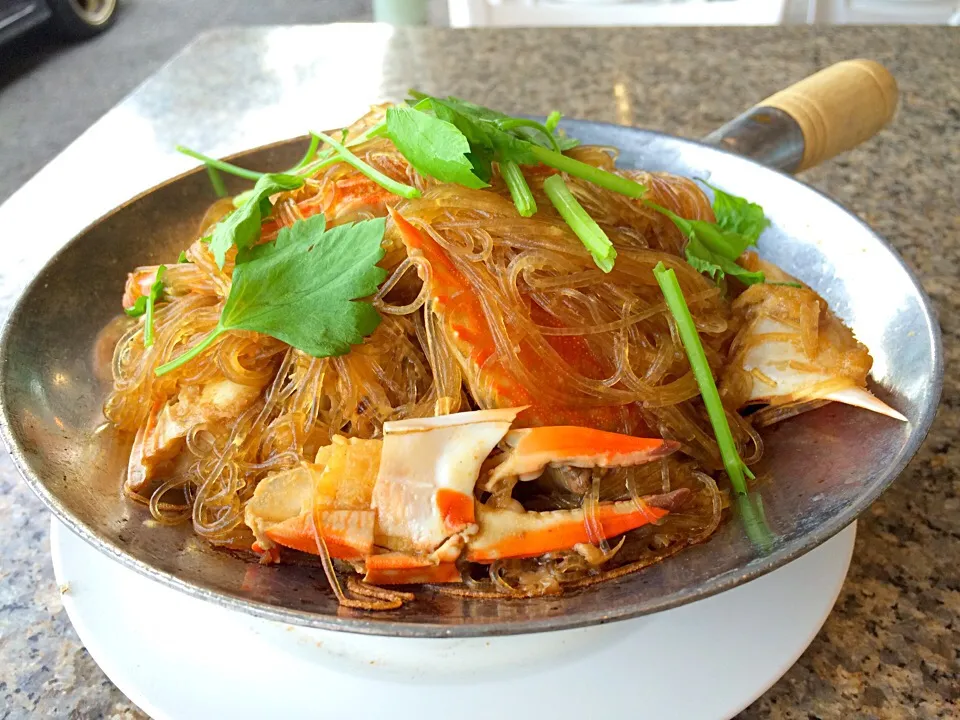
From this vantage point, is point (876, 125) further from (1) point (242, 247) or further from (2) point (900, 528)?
(1) point (242, 247)

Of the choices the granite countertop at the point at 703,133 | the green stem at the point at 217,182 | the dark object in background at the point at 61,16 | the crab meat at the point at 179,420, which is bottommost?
the dark object in background at the point at 61,16

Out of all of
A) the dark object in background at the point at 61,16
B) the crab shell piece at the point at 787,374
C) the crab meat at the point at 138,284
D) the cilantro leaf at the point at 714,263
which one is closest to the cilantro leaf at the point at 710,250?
the cilantro leaf at the point at 714,263

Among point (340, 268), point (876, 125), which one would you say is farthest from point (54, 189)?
point (876, 125)

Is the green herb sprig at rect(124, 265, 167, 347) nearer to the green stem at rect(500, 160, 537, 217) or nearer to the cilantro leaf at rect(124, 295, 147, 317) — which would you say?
the cilantro leaf at rect(124, 295, 147, 317)

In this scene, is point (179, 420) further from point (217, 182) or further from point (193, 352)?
point (217, 182)

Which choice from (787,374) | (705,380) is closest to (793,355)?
(787,374)

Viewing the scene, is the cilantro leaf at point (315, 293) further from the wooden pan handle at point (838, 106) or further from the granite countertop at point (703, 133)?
the wooden pan handle at point (838, 106)
